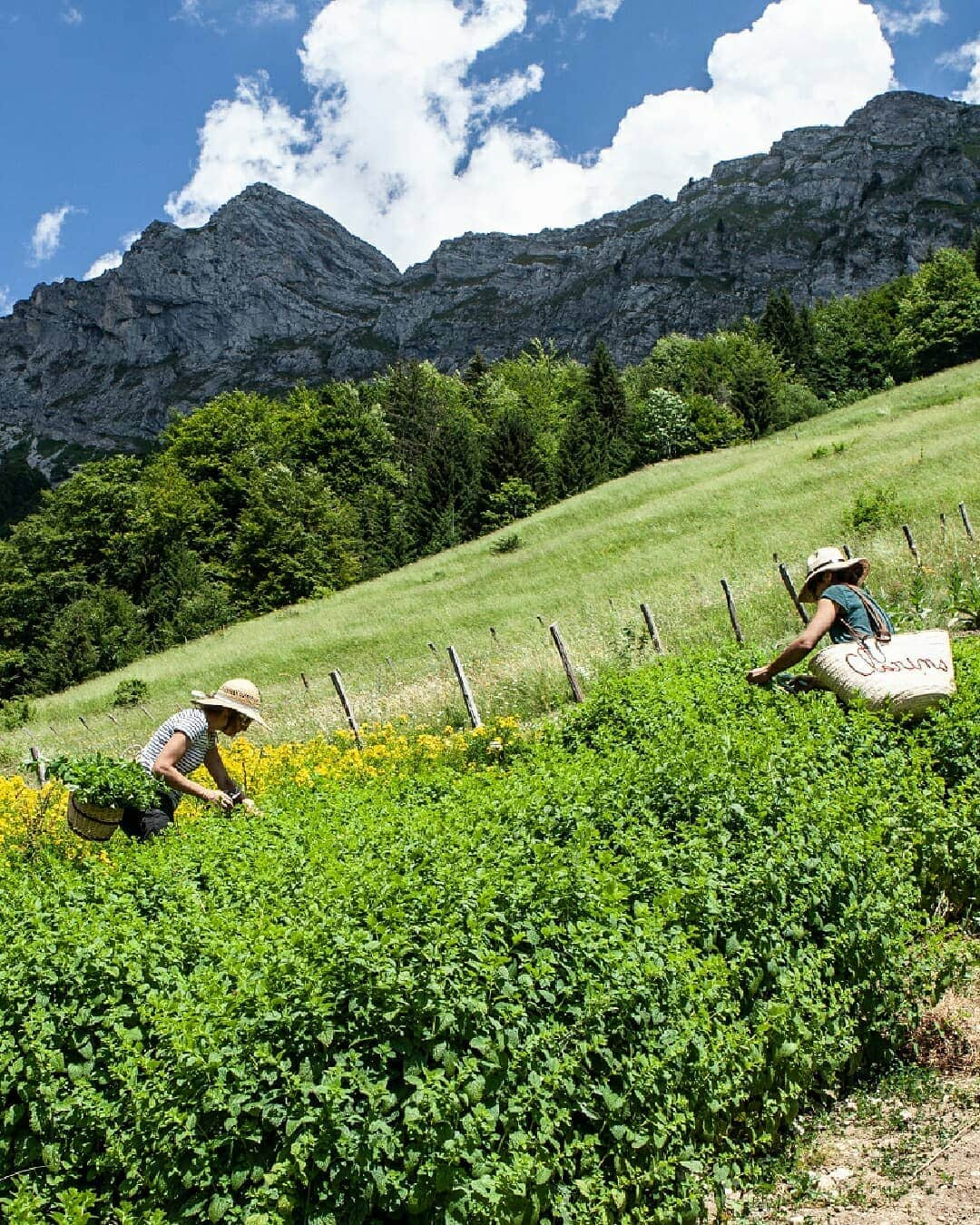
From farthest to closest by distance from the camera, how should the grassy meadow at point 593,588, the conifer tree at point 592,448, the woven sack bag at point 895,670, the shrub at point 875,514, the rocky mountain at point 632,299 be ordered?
the rocky mountain at point 632,299, the conifer tree at point 592,448, the shrub at point 875,514, the grassy meadow at point 593,588, the woven sack bag at point 895,670

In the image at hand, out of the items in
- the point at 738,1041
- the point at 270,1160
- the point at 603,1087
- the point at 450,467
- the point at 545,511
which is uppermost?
the point at 450,467

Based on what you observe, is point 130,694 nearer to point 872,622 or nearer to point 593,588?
point 593,588

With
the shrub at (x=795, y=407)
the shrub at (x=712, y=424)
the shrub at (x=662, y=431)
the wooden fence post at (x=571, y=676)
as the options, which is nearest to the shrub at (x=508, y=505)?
the shrub at (x=662, y=431)

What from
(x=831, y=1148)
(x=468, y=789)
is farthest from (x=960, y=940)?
(x=468, y=789)

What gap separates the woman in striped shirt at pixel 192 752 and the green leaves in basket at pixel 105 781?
0.15 metres

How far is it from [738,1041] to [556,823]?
132 centimetres

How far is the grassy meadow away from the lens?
15.8 metres

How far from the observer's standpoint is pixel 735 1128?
Result: 4062 mm

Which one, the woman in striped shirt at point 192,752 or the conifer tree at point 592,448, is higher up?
the conifer tree at point 592,448

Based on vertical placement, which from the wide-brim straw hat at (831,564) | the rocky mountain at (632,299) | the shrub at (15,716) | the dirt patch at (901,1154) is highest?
the rocky mountain at (632,299)

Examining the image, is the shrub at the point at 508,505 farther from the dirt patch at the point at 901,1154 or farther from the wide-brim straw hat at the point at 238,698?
the dirt patch at the point at 901,1154

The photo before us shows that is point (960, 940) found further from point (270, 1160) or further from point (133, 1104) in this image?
point (133, 1104)

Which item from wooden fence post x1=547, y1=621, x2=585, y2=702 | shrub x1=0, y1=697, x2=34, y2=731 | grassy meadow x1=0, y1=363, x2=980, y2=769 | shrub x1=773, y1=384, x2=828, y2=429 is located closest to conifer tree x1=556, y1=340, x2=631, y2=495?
grassy meadow x1=0, y1=363, x2=980, y2=769

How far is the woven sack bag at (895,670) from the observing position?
19.2 ft
